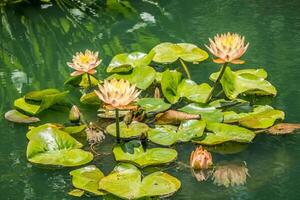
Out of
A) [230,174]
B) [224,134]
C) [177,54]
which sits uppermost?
[177,54]

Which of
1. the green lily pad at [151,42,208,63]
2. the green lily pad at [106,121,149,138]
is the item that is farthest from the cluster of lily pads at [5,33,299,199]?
the green lily pad at [151,42,208,63]

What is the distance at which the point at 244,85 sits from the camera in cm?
247

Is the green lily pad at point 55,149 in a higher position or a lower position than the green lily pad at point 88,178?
higher

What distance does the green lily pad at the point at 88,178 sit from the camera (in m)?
1.80

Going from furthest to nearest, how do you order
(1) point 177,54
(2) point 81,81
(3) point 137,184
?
1. (1) point 177,54
2. (2) point 81,81
3. (3) point 137,184

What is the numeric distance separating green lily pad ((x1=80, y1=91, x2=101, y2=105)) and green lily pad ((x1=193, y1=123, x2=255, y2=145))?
1.84 ft

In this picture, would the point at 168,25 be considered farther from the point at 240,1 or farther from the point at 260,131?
the point at 260,131

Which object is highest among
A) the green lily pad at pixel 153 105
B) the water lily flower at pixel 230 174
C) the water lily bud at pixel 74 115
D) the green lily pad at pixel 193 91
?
the green lily pad at pixel 193 91

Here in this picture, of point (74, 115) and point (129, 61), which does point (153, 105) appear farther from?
point (129, 61)

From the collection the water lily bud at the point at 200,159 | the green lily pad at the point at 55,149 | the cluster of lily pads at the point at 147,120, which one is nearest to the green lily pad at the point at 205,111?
the cluster of lily pads at the point at 147,120

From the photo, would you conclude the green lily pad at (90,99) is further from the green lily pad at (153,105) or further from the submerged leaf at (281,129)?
the submerged leaf at (281,129)

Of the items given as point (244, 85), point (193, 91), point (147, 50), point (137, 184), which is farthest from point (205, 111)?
point (147, 50)

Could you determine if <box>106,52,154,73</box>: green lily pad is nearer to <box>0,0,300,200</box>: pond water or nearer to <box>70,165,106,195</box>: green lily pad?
<box>0,0,300,200</box>: pond water

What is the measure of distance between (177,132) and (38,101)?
67 centimetres
